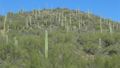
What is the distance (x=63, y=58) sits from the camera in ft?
61.5

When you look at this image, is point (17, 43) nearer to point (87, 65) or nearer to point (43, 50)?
point (43, 50)

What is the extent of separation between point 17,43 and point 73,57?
341 cm

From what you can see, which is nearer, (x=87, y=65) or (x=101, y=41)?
(x=87, y=65)

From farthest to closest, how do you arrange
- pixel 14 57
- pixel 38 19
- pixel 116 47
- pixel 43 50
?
pixel 38 19, pixel 116 47, pixel 43 50, pixel 14 57

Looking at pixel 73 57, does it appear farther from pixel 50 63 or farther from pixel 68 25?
pixel 68 25

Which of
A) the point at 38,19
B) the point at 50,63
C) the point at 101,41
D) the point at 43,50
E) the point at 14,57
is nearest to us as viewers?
the point at 50,63

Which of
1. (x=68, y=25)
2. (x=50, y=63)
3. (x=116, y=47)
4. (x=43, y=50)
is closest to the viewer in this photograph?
(x=50, y=63)

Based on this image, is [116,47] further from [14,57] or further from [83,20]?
[83,20]

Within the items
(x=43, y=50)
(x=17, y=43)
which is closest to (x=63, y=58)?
(x=43, y=50)

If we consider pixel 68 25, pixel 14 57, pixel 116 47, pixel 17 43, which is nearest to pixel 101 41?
pixel 116 47

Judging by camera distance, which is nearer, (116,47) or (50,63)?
(50,63)

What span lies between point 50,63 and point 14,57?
2.02 m

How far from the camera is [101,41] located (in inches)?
981

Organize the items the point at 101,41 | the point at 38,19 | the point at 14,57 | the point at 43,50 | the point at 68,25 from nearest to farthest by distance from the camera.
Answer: the point at 14,57 → the point at 43,50 → the point at 101,41 → the point at 68,25 → the point at 38,19
